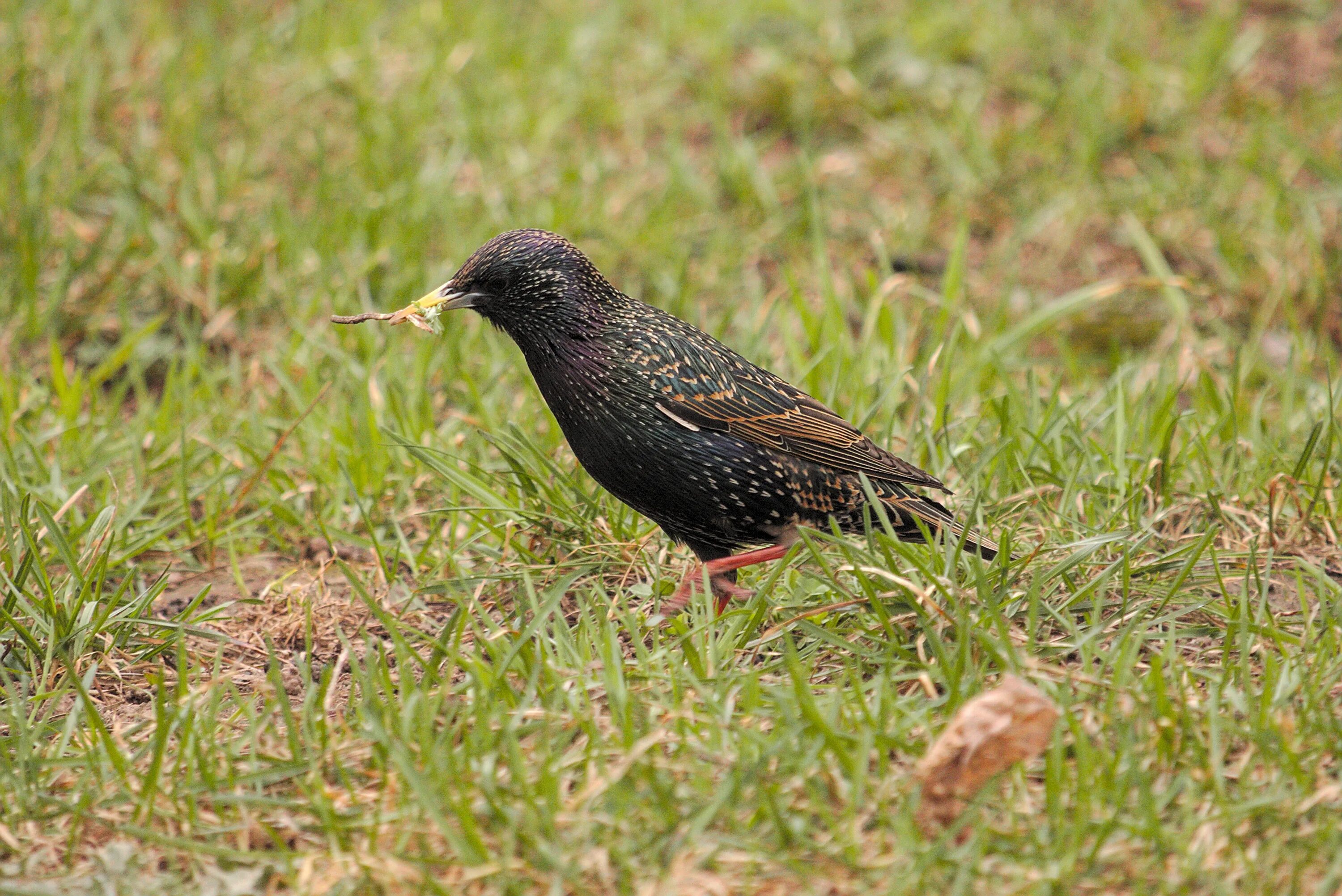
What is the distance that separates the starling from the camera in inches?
136

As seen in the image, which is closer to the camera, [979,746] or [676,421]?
[979,746]

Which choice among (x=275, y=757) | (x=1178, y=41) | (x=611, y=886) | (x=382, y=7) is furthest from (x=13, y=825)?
(x=1178, y=41)

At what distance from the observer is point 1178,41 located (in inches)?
281

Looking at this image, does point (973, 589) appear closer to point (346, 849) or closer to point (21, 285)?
point (346, 849)

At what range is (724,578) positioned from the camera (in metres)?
3.64

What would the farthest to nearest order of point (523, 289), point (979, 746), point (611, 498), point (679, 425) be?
point (611, 498) → point (523, 289) → point (679, 425) → point (979, 746)

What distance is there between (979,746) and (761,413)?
1.27 metres

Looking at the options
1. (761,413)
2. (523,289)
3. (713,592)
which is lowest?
(713,592)

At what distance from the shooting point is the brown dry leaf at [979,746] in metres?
2.65

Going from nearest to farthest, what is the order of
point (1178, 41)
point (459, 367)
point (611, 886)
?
point (611, 886) < point (459, 367) < point (1178, 41)

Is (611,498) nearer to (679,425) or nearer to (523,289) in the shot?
(679,425)

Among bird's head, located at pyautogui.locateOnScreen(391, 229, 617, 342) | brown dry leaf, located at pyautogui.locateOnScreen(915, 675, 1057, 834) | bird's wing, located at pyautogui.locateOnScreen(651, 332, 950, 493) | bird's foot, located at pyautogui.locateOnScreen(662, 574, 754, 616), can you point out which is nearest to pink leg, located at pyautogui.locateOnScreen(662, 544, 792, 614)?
bird's foot, located at pyautogui.locateOnScreen(662, 574, 754, 616)

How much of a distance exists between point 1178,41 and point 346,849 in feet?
20.4

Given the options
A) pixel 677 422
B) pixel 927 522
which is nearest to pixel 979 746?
pixel 927 522
